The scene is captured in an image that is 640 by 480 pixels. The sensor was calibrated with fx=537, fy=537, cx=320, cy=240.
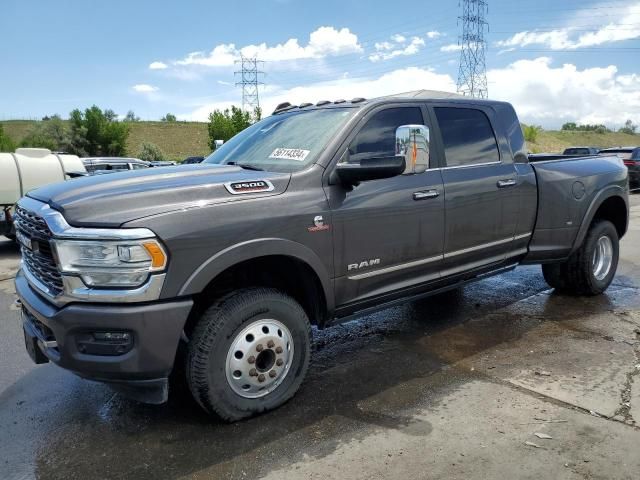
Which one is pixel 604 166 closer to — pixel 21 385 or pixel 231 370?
pixel 231 370

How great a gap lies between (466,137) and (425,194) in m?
0.87

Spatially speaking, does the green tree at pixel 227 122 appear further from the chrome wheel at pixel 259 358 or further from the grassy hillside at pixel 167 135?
the chrome wheel at pixel 259 358

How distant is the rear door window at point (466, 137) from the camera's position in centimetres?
432

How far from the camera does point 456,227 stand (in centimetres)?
421

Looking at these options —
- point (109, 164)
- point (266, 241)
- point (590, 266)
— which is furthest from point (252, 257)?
point (109, 164)

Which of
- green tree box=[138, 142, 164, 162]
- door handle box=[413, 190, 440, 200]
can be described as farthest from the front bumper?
green tree box=[138, 142, 164, 162]

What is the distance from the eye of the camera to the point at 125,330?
271 cm

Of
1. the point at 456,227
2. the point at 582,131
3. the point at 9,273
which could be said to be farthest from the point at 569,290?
the point at 582,131

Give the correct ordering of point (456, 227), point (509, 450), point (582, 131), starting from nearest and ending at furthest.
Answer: point (509, 450) → point (456, 227) → point (582, 131)

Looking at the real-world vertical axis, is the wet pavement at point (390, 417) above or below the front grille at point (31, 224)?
below

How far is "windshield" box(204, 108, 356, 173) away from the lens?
143 inches

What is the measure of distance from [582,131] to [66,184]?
371 feet

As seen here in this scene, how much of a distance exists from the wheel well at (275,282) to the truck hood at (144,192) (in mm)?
444

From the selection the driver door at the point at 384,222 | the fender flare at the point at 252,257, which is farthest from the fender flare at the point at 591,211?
the fender flare at the point at 252,257
